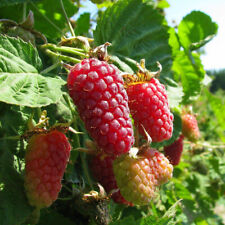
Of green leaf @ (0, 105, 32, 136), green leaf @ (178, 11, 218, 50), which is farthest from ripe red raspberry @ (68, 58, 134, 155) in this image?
green leaf @ (178, 11, 218, 50)

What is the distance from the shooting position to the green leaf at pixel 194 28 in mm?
1660

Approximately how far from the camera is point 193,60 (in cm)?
161

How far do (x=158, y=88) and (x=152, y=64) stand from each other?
375mm

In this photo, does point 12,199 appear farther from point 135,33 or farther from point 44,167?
point 135,33

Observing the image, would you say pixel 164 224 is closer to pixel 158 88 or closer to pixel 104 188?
pixel 104 188

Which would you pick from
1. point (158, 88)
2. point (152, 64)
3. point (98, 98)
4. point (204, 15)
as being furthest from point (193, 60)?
point (98, 98)

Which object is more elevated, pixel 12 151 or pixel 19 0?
pixel 19 0

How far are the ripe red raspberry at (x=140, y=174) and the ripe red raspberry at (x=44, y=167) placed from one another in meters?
0.16

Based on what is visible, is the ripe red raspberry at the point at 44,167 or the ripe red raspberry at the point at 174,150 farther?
the ripe red raspberry at the point at 174,150

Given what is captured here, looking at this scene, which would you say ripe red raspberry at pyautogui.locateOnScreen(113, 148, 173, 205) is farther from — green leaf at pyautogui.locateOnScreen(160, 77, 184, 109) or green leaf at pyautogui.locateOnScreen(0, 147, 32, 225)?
green leaf at pyautogui.locateOnScreen(160, 77, 184, 109)

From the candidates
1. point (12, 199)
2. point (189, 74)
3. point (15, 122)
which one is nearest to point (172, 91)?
point (189, 74)

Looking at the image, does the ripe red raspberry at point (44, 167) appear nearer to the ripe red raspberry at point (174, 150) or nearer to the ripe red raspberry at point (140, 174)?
the ripe red raspberry at point (140, 174)

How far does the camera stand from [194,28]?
167 centimetres

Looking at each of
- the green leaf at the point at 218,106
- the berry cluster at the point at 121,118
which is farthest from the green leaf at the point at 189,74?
the berry cluster at the point at 121,118
